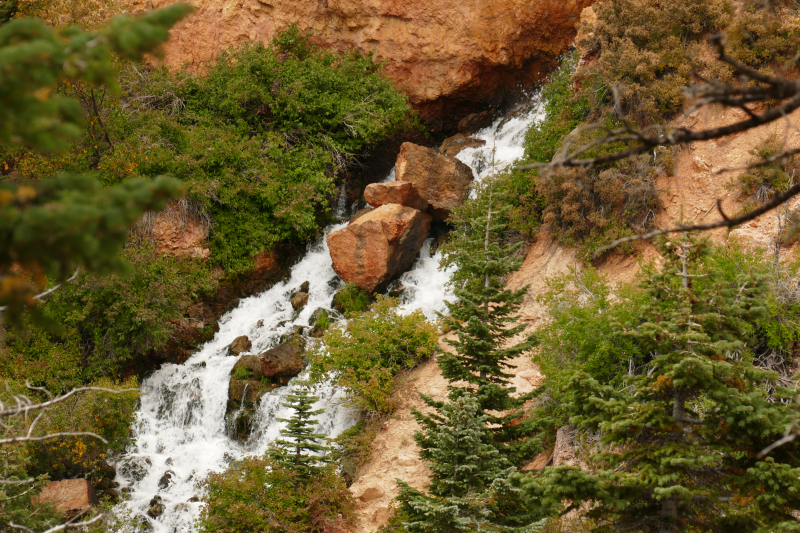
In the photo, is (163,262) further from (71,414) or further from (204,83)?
(204,83)

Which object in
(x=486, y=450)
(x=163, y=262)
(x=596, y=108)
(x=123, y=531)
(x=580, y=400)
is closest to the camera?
(x=580, y=400)

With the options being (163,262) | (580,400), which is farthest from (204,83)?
(580,400)

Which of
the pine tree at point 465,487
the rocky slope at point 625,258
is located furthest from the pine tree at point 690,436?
the rocky slope at point 625,258

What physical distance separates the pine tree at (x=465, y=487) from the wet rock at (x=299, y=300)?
10.0 meters

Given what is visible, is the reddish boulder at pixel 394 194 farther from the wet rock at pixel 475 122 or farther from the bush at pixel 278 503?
the bush at pixel 278 503

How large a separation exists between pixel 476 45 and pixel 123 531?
729 inches

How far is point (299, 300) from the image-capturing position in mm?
17719

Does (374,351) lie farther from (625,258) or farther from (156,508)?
(625,258)

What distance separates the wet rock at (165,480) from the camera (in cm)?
1346

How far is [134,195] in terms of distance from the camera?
10.2ft

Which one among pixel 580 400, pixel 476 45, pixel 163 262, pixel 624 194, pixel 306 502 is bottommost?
pixel 306 502

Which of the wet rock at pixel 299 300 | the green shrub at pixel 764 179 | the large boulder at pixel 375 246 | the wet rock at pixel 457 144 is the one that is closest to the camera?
the green shrub at pixel 764 179

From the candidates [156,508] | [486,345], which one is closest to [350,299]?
[156,508]

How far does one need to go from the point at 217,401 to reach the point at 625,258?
1068cm
